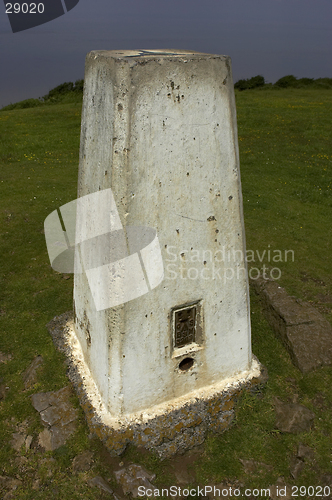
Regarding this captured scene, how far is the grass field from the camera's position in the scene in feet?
17.1

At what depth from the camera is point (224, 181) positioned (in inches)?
183

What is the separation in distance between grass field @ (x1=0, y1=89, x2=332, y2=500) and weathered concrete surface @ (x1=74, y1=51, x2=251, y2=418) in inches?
35.0

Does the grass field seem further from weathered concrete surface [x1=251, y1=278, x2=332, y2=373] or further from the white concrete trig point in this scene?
the white concrete trig point

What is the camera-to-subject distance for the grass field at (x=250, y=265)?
520cm

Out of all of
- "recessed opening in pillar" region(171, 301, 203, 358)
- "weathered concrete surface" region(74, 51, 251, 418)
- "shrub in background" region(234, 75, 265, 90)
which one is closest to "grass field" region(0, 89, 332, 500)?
"weathered concrete surface" region(74, 51, 251, 418)

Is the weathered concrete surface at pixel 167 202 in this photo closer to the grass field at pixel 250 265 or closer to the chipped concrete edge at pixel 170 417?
the chipped concrete edge at pixel 170 417

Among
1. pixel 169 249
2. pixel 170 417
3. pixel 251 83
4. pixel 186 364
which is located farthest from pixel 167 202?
pixel 251 83

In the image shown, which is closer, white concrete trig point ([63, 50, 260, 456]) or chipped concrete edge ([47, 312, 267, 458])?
white concrete trig point ([63, 50, 260, 456])

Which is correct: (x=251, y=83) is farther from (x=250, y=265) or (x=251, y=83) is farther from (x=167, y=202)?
(x=167, y=202)

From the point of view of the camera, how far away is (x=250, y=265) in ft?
31.9

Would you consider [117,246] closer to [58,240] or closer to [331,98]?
[58,240]

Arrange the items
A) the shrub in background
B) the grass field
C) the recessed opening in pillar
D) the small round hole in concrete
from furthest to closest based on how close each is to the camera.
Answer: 1. the shrub in background
2. the small round hole in concrete
3. the grass field
4. the recessed opening in pillar

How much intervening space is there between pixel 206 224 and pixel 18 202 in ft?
30.9

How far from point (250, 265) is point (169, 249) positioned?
552cm
